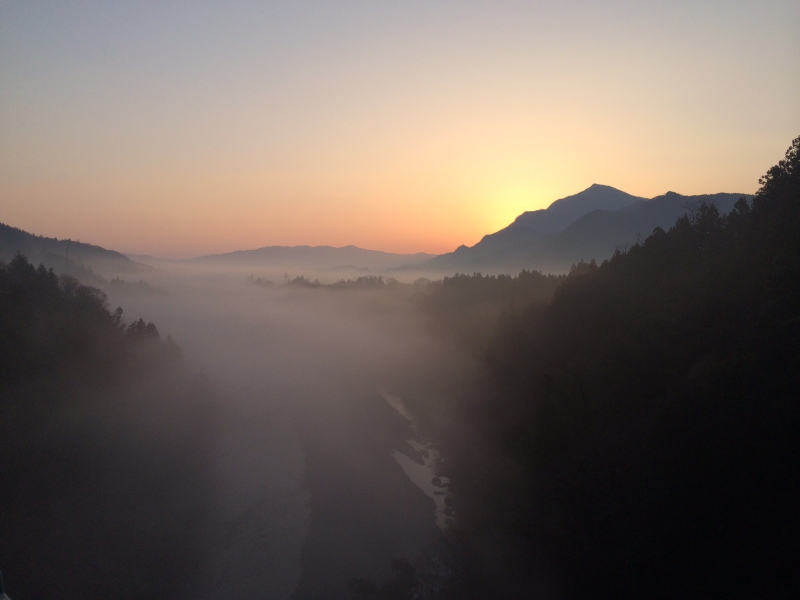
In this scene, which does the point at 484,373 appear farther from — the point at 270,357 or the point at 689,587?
the point at 270,357

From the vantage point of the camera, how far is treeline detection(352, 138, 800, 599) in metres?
13.1

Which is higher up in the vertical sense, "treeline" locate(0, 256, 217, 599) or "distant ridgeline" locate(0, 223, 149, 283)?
"distant ridgeline" locate(0, 223, 149, 283)

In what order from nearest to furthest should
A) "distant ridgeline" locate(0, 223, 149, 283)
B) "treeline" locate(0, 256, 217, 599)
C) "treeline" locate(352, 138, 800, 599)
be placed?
"treeline" locate(352, 138, 800, 599), "treeline" locate(0, 256, 217, 599), "distant ridgeline" locate(0, 223, 149, 283)

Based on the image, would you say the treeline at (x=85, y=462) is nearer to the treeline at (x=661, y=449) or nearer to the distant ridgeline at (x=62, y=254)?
the treeline at (x=661, y=449)

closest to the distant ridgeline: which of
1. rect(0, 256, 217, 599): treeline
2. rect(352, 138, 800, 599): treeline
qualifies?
rect(0, 256, 217, 599): treeline

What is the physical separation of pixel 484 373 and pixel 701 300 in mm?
21782

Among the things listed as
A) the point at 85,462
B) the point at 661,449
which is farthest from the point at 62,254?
the point at 661,449

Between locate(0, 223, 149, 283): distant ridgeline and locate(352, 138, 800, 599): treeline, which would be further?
locate(0, 223, 149, 283): distant ridgeline

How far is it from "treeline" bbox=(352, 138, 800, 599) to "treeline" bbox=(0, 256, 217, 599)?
952 centimetres

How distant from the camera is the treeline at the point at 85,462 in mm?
16453

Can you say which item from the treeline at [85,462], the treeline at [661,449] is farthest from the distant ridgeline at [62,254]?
the treeline at [661,449]

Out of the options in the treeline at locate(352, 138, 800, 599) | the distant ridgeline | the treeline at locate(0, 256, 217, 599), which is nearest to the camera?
the treeline at locate(352, 138, 800, 599)

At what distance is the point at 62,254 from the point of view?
61.3 m

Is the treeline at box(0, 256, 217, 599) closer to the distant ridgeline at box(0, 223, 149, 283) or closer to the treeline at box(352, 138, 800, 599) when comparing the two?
the treeline at box(352, 138, 800, 599)
